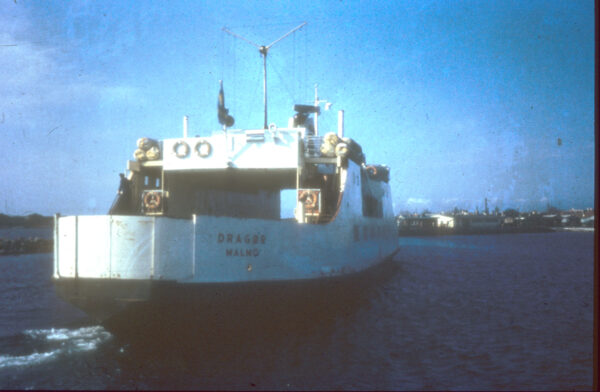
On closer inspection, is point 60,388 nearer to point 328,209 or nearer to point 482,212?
point 328,209

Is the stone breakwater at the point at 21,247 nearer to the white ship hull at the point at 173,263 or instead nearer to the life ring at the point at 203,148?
the life ring at the point at 203,148

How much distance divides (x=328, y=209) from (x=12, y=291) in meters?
16.1

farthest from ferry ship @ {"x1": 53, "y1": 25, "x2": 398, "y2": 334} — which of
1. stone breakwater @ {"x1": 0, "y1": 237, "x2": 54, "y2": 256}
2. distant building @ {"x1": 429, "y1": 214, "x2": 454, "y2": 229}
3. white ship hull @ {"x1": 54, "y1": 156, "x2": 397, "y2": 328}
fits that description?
distant building @ {"x1": 429, "y1": 214, "x2": 454, "y2": 229}

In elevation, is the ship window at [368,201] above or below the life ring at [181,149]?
below

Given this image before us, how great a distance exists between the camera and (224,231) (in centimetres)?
1151

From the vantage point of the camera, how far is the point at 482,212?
145375mm

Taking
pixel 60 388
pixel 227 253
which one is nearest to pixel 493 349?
Answer: pixel 227 253

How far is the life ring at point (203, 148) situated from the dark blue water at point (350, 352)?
6.46m

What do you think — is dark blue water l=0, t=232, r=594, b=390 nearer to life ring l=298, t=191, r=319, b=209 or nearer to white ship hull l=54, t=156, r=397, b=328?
white ship hull l=54, t=156, r=397, b=328

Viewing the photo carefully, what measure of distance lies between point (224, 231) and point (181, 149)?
594 centimetres

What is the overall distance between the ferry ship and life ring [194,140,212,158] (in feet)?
0.11

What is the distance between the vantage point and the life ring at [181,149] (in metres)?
16.2

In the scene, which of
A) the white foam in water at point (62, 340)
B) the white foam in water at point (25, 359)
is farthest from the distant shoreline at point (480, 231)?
the white foam in water at point (25, 359)

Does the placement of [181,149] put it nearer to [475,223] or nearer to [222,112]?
[222,112]
